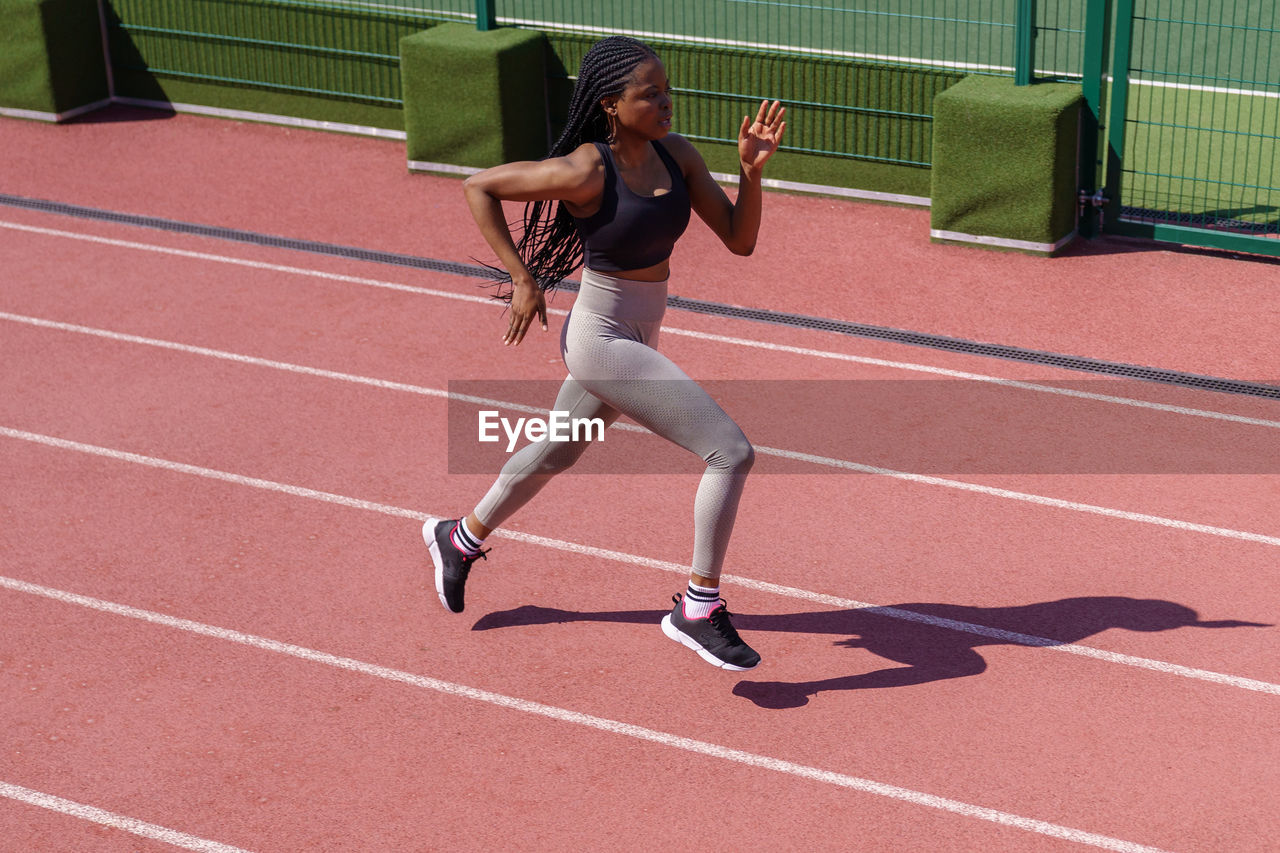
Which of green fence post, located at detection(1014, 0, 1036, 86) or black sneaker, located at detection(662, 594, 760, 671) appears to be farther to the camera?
green fence post, located at detection(1014, 0, 1036, 86)

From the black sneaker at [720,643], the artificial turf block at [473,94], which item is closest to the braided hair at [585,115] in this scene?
the black sneaker at [720,643]

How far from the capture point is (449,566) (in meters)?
6.95

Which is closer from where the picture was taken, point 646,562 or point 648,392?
point 648,392

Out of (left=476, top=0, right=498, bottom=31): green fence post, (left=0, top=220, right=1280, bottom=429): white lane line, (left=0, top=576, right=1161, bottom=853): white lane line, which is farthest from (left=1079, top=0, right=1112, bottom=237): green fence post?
(left=0, top=576, right=1161, bottom=853): white lane line

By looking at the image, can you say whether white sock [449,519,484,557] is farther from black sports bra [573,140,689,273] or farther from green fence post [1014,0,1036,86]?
green fence post [1014,0,1036,86]

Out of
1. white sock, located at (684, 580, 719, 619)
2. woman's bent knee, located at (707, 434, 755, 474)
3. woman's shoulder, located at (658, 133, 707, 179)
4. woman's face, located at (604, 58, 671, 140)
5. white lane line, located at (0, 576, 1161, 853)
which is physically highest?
woman's face, located at (604, 58, 671, 140)

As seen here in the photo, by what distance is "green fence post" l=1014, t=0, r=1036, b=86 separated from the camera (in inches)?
443

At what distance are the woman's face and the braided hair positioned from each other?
3cm

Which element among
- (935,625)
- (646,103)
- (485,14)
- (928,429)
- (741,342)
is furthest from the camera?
(485,14)

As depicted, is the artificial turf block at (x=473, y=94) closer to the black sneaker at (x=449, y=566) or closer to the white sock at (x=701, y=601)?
the black sneaker at (x=449, y=566)

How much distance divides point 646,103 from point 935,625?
251 cm

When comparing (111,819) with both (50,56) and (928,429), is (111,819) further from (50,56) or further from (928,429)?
Answer: (50,56)

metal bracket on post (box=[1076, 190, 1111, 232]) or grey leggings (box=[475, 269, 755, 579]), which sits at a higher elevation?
grey leggings (box=[475, 269, 755, 579])

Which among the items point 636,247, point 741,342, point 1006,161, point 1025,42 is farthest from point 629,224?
point 1025,42
